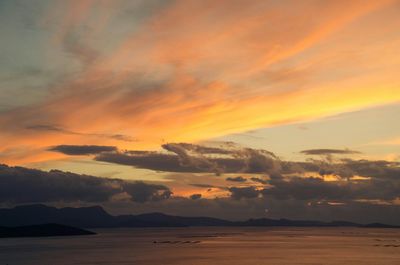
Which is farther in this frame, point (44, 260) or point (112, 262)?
point (44, 260)

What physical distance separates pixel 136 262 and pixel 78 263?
20074 mm

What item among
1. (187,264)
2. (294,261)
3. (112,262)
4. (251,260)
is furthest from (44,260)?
(294,261)

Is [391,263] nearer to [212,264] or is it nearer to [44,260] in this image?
[212,264]

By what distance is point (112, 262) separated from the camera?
178 meters

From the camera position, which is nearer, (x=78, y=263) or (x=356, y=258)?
(x=78, y=263)

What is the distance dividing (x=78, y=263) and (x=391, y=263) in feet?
352

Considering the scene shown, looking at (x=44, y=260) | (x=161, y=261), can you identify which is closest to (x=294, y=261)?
(x=161, y=261)

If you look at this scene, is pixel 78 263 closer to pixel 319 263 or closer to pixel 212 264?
pixel 212 264

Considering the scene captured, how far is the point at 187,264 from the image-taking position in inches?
6698

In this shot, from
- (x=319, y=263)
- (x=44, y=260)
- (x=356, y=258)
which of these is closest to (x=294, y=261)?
(x=319, y=263)

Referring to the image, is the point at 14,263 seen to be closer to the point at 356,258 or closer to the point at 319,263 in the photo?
the point at 319,263

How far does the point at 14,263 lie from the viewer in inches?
7023

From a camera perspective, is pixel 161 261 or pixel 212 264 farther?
pixel 161 261

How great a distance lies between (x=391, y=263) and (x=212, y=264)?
6057 centimetres
